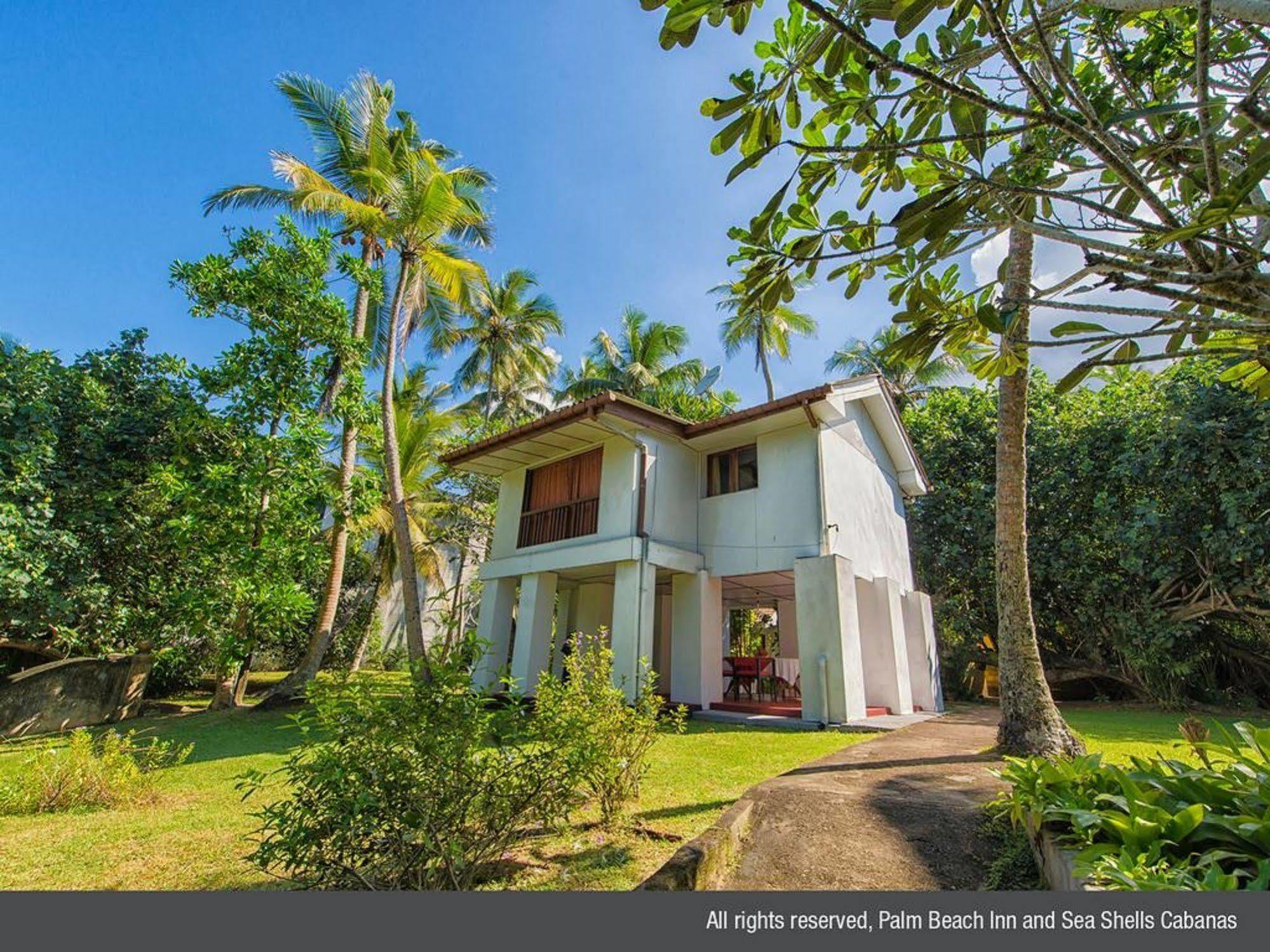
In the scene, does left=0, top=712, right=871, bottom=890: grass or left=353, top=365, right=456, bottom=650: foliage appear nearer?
left=0, top=712, right=871, bottom=890: grass

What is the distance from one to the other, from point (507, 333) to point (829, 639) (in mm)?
18044

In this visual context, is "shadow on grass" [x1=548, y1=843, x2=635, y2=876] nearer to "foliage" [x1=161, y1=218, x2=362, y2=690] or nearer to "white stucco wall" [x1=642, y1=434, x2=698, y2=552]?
"foliage" [x1=161, y1=218, x2=362, y2=690]

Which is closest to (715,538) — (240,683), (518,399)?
(240,683)

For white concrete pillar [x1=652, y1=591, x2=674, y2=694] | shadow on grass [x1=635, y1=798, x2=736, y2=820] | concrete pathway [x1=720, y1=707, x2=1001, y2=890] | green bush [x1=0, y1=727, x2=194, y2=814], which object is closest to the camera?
concrete pathway [x1=720, y1=707, x2=1001, y2=890]

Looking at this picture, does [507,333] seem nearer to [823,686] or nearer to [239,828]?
[823,686]

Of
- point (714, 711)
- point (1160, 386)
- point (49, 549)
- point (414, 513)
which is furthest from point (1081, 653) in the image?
point (49, 549)

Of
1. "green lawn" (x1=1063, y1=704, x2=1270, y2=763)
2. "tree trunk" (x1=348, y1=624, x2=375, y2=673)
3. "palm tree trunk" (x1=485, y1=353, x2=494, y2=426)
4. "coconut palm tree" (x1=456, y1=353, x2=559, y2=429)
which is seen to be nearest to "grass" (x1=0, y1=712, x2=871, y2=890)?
"green lawn" (x1=1063, y1=704, x2=1270, y2=763)

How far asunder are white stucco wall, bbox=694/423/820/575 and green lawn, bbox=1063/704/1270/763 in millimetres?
4929

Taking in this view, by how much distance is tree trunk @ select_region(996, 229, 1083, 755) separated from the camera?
588 centimetres

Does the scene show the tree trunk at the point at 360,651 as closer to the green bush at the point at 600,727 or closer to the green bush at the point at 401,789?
the green bush at the point at 600,727

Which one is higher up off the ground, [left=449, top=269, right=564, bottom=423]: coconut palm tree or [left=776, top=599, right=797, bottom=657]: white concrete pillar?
[left=449, top=269, right=564, bottom=423]: coconut palm tree

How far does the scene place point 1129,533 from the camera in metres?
13.0

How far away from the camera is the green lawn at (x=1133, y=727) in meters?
7.02

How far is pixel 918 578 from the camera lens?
1752 centimetres
